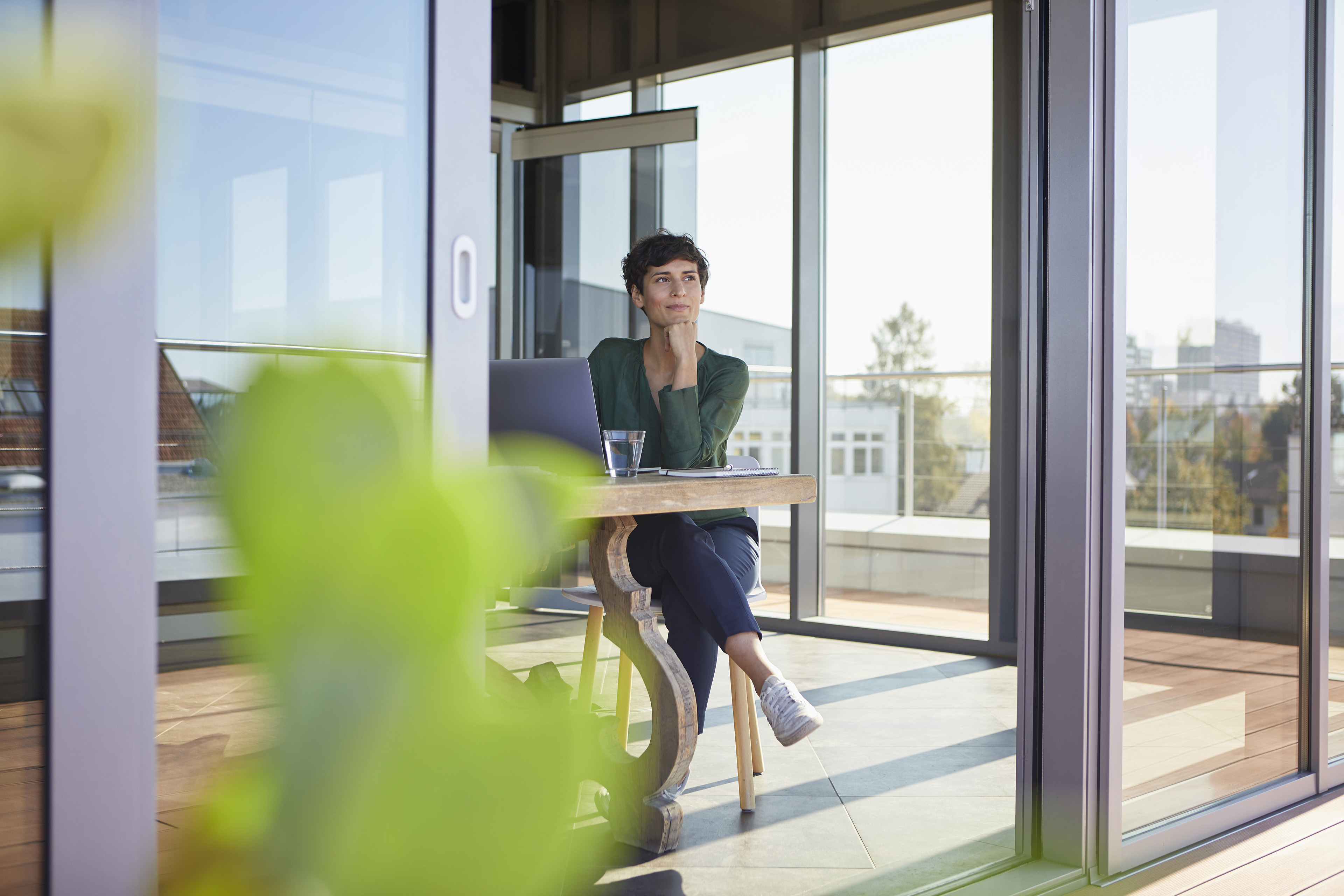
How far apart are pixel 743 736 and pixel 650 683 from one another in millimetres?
295

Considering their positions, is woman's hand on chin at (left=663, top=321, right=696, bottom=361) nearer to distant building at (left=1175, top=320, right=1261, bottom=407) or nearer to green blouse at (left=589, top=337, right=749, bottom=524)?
green blouse at (left=589, top=337, right=749, bottom=524)

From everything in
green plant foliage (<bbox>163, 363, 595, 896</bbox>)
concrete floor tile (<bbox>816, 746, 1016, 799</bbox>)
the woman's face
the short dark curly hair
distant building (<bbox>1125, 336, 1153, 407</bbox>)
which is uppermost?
the short dark curly hair

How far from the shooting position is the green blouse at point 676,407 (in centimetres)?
233

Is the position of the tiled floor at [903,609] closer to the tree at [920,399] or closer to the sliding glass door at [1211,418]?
the tree at [920,399]

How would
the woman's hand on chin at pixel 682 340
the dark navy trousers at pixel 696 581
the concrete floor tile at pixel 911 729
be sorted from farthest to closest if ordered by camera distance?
1. the concrete floor tile at pixel 911 729
2. the woman's hand on chin at pixel 682 340
3. the dark navy trousers at pixel 696 581

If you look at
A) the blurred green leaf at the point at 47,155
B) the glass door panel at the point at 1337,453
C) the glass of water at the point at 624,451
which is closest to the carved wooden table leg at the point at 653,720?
the glass of water at the point at 624,451

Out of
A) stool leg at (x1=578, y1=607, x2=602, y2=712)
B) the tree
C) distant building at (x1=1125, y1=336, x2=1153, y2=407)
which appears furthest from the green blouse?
A: the tree

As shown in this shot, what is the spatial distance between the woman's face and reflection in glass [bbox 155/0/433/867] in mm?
1309

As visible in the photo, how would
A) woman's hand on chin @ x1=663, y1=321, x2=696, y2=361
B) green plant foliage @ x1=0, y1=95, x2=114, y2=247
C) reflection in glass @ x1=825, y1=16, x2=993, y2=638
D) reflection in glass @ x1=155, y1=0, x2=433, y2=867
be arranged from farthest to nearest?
reflection in glass @ x1=825, y1=16, x2=993, y2=638
woman's hand on chin @ x1=663, y1=321, x2=696, y2=361
reflection in glass @ x1=155, y1=0, x2=433, y2=867
green plant foliage @ x1=0, y1=95, x2=114, y2=247

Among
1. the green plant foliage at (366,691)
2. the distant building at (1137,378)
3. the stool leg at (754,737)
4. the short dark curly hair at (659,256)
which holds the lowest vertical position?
the stool leg at (754,737)

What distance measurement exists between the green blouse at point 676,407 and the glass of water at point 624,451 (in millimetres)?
395

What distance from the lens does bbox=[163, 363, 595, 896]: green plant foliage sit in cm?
24

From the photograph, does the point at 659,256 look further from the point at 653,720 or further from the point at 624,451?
the point at 653,720

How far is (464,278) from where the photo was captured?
1.21m
